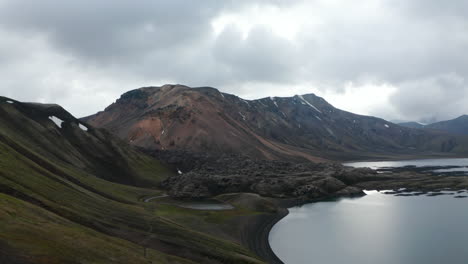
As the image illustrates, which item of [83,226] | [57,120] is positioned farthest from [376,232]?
[57,120]

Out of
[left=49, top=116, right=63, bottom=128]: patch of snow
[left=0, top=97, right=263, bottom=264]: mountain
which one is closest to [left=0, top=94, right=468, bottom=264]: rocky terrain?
[left=0, top=97, right=263, bottom=264]: mountain

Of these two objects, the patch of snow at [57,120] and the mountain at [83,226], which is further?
the patch of snow at [57,120]

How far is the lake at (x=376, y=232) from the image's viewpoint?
8069cm

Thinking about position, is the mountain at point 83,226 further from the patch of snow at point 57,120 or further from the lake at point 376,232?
the patch of snow at point 57,120

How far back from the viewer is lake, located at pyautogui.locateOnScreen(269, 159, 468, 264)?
265ft

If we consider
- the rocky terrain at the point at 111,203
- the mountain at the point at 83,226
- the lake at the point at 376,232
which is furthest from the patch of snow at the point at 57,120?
the lake at the point at 376,232

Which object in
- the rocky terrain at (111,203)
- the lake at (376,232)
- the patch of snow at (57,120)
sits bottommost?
the lake at (376,232)

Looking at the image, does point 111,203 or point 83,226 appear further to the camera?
point 111,203

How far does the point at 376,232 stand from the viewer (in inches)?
4058

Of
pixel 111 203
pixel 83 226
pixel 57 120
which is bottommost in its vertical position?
pixel 111 203

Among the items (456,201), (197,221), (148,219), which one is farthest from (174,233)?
(456,201)

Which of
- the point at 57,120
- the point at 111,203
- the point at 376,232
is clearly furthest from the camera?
the point at 57,120

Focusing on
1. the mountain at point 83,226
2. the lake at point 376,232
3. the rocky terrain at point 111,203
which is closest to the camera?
the mountain at point 83,226

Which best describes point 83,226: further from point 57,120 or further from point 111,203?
point 57,120
